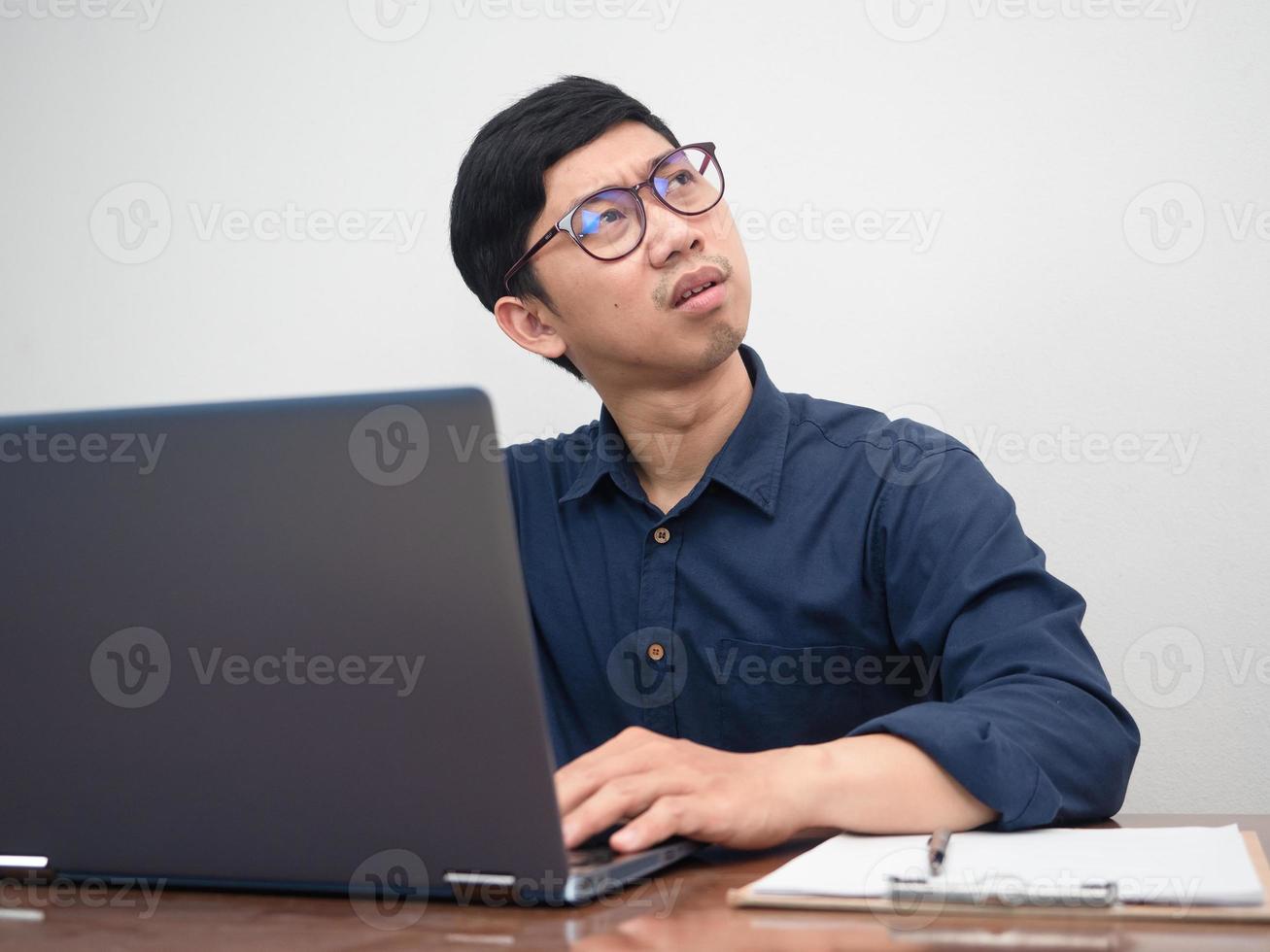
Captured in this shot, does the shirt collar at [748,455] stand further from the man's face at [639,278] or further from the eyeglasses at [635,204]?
the eyeglasses at [635,204]

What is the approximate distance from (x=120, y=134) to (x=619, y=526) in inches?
54.3

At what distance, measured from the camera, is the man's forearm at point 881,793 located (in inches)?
36.6

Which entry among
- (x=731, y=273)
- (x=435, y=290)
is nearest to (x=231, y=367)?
(x=435, y=290)

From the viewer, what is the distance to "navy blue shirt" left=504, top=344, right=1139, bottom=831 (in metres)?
1.36

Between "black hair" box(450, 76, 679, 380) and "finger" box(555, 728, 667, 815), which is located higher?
"black hair" box(450, 76, 679, 380)
